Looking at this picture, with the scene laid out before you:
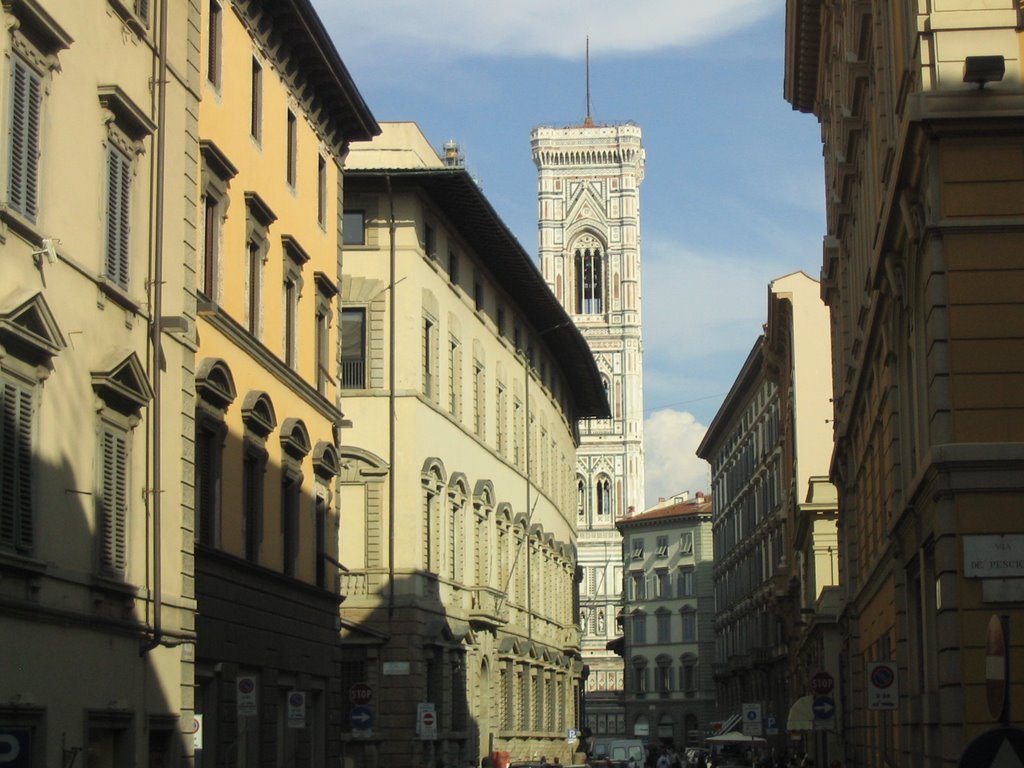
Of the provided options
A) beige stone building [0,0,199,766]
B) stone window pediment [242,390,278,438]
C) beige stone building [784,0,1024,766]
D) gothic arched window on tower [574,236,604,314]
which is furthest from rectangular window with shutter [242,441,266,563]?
gothic arched window on tower [574,236,604,314]

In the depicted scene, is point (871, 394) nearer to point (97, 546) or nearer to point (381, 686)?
point (97, 546)

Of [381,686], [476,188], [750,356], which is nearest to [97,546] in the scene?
[381,686]

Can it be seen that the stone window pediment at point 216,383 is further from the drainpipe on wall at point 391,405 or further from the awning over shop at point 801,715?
the awning over shop at point 801,715

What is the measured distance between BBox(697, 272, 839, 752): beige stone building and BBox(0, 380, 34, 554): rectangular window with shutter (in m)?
29.0

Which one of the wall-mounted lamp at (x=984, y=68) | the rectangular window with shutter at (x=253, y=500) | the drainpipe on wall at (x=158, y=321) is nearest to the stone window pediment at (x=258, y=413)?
the rectangular window with shutter at (x=253, y=500)

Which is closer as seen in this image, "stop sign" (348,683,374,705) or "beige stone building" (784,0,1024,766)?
"beige stone building" (784,0,1024,766)

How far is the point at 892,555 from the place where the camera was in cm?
2553

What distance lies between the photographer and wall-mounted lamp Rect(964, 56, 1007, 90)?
19.2 meters

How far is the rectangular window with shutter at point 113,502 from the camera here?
20.5 m

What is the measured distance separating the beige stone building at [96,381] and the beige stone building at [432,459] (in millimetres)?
15071

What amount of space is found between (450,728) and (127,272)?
93.7 ft

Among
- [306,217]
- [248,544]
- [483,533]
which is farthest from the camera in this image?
[483,533]

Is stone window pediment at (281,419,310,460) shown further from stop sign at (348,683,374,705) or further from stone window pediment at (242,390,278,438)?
stop sign at (348,683,374,705)


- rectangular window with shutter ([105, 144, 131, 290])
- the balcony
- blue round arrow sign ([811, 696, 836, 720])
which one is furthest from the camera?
the balcony
